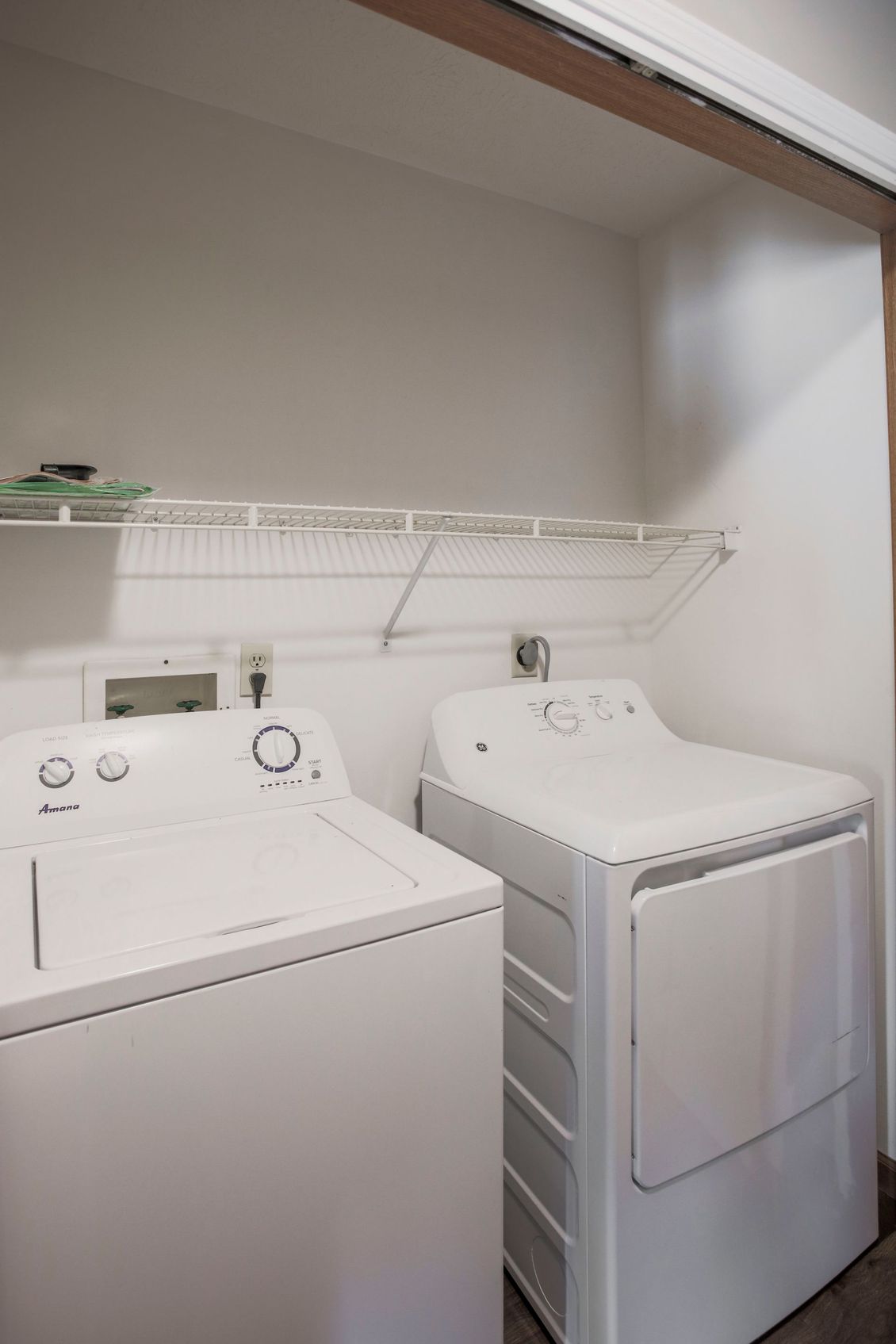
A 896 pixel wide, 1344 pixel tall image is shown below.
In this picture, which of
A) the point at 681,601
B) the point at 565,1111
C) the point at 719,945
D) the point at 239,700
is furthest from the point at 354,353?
the point at 565,1111

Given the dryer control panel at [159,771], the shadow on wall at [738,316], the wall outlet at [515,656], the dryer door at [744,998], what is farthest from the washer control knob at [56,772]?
the shadow on wall at [738,316]

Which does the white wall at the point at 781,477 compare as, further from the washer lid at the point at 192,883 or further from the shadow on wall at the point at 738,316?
Result: the washer lid at the point at 192,883

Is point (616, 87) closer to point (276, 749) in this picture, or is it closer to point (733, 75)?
point (733, 75)

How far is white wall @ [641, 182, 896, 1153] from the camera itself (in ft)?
5.24

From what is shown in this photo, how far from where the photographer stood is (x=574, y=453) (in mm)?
2104

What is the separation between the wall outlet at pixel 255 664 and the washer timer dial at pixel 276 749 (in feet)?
0.66

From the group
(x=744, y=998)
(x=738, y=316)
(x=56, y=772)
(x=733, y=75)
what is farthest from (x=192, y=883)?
(x=738, y=316)

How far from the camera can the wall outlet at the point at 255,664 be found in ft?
5.26

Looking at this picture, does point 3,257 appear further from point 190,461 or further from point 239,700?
point 239,700

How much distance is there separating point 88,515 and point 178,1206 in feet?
3.82

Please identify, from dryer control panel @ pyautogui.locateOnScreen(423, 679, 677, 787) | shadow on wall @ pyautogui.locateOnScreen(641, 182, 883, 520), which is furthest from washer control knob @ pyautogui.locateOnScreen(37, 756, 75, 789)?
shadow on wall @ pyautogui.locateOnScreen(641, 182, 883, 520)

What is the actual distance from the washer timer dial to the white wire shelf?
401mm

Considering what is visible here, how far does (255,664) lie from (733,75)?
4.35 ft

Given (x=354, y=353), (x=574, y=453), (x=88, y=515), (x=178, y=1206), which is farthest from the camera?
(x=574, y=453)
